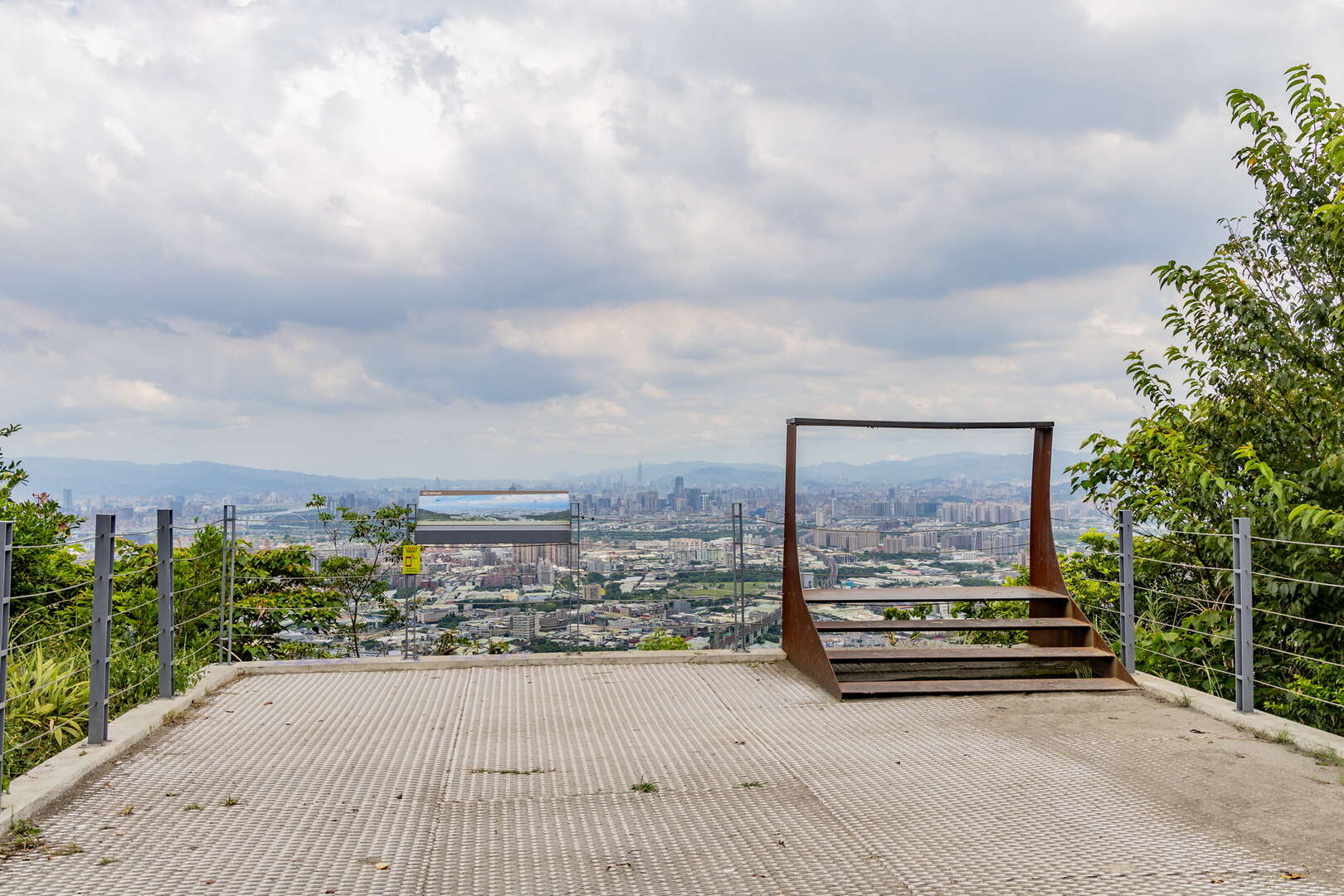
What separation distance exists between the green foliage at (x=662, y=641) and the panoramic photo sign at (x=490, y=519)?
1.10 meters

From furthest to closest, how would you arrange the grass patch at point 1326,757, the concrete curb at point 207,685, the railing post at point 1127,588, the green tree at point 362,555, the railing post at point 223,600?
the green tree at point 362,555 → the railing post at point 223,600 → the railing post at point 1127,588 → the grass patch at point 1326,757 → the concrete curb at point 207,685

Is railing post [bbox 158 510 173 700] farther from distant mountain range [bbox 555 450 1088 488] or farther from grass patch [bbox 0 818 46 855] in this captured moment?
distant mountain range [bbox 555 450 1088 488]

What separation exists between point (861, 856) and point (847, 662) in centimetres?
309

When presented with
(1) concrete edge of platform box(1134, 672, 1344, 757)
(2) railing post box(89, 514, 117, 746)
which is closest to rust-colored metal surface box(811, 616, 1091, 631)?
(1) concrete edge of platform box(1134, 672, 1344, 757)

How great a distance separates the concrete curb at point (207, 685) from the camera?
325 centimetres

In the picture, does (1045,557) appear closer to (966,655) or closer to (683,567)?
(966,655)

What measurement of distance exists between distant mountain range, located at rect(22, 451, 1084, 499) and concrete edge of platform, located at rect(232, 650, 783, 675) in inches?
51.0

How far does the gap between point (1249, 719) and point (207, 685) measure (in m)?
5.75

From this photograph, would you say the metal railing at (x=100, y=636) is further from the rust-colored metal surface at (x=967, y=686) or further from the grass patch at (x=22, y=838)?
the rust-colored metal surface at (x=967, y=686)

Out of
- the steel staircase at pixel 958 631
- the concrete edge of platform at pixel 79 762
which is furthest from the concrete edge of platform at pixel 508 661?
the concrete edge of platform at pixel 79 762

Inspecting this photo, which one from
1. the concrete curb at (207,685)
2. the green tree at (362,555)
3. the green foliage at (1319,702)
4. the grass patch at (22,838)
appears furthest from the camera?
the green tree at (362,555)

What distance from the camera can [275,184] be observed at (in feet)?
33.0

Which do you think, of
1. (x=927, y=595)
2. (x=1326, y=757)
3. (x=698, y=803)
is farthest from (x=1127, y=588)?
(x=698, y=803)

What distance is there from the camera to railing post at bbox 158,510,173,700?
4871 mm
